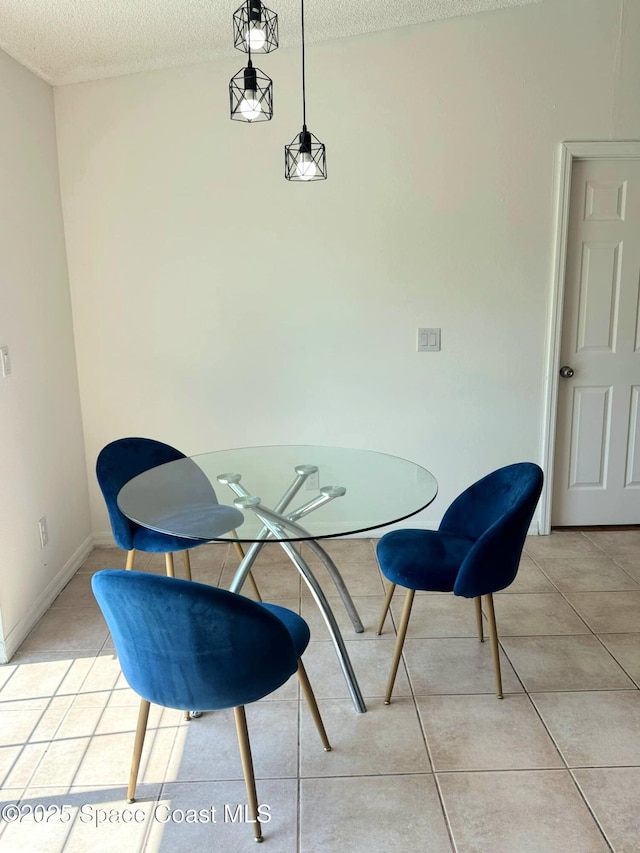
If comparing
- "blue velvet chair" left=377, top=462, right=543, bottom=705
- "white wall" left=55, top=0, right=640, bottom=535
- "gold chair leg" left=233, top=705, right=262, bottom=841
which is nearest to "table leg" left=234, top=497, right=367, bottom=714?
"blue velvet chair" left=377, top=462, right=543, bottom=705

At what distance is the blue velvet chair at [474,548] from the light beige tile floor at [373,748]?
17cm

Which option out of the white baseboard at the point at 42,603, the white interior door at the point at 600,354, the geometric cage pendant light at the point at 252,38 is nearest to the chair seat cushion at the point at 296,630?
the white baseboard at the point at 42,603

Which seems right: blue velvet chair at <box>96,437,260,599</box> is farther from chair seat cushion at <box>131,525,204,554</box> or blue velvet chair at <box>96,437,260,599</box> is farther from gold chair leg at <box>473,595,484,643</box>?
gold chair leg at <box>473,595,484,643</box>

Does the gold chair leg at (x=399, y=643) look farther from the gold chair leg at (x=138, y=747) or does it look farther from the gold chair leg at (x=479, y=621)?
the gold chair leg at (x=138, y=747)

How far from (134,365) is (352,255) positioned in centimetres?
130

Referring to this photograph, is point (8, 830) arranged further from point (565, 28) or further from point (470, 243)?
point (565, 28)

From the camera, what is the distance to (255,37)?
5.78 ft

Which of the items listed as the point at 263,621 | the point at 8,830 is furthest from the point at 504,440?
the point at 8,830

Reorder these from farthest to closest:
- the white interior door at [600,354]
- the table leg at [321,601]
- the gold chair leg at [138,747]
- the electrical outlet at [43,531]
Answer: the white interior door at [600,354] → the electrical outlet at [43,531] → the table leg at [321,601] → the gold chair leg at [138,747]

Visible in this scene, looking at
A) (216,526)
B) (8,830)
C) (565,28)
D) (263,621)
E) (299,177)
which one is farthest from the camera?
(565,28)

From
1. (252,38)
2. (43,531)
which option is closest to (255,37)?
(252,38)

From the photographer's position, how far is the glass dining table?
2041mm

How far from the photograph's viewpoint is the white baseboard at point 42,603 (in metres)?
2.67

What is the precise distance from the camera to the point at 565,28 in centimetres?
340
